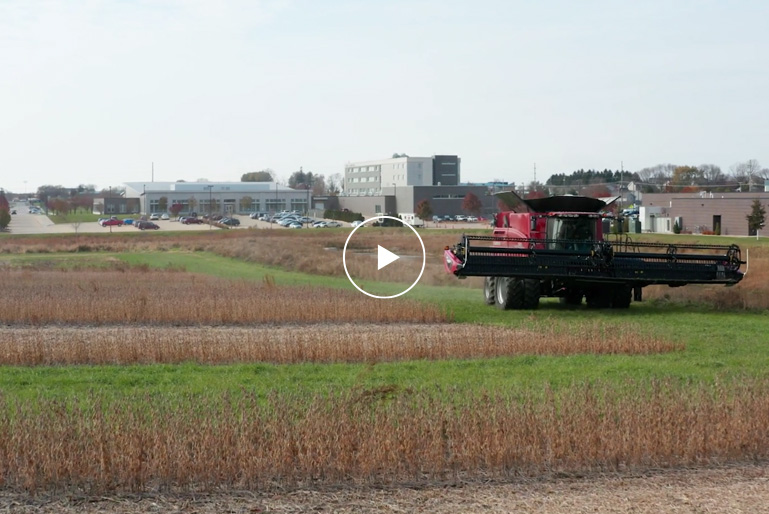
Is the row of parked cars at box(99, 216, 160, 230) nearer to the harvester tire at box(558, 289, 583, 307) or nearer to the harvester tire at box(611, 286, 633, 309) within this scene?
the harvester tire at box(558, 289, 583, 307)

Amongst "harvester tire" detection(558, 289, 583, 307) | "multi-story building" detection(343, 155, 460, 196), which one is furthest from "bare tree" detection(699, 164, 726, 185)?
"harvester tire" detection(558, 289, 583, 307)

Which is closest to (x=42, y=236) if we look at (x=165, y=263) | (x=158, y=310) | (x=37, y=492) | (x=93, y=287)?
(x=165, y=263)

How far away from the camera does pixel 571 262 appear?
2092 centimetres

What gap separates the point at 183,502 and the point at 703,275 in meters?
15.8

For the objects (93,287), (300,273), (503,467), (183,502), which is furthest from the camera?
(300,273)

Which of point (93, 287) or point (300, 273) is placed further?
point (300, 273)

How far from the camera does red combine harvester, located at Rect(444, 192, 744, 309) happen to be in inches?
818

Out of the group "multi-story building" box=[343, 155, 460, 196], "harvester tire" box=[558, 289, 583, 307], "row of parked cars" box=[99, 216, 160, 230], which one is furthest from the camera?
"multi-story building" box=[343, 155, 460, 196]

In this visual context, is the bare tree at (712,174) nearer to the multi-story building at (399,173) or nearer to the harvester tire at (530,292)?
the multi-story building at (399,173)

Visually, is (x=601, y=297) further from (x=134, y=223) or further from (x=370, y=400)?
(x=134, y=223)

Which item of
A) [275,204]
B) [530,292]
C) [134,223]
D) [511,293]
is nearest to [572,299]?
[530,292]

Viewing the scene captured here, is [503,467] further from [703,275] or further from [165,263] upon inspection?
[165,263]

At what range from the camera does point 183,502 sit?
323 inches

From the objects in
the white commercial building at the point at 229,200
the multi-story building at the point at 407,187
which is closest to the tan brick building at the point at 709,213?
the multi-story building at the point at 407,187
